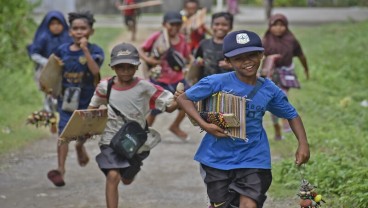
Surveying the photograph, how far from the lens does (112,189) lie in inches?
281

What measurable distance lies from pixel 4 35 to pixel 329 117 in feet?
20.2

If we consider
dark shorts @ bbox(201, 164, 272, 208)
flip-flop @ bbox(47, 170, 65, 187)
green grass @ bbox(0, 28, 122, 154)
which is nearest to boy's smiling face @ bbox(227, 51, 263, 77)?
dark shorts @ bbox(201, 164, 272, 208)

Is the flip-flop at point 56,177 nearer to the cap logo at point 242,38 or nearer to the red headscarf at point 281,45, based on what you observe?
the cap logo at point 242,38

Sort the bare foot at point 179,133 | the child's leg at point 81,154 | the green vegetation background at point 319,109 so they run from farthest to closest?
the bare foot at point 179,133 < the child's leg at point 81,154 < the green vegetation background at point 319,109

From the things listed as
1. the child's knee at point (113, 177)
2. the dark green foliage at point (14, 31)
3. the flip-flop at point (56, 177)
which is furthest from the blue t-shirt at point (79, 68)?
the dark green foliage at point (14, 31)

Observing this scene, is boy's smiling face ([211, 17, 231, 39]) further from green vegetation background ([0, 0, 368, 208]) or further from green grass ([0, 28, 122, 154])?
green grass ([0, 28, 122, 154])

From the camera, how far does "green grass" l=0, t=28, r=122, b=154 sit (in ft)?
37.8

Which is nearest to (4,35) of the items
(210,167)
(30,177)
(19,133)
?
(19,133)

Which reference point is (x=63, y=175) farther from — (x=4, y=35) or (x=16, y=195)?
(x=4, y=35)

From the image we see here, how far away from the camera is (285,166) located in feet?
29.3

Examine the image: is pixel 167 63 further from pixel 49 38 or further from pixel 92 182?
pixel 92 182

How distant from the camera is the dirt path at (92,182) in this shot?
821 centimetres

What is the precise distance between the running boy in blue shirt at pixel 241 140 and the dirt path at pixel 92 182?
1933 mm

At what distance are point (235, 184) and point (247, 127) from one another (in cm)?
40
